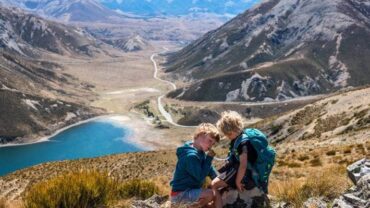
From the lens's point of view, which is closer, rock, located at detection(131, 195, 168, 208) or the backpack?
the backpack

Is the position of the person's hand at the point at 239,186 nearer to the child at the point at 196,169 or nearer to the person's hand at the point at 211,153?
the child at the point at 196,169

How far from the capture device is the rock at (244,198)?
42.7 ft

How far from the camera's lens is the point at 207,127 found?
1312cm

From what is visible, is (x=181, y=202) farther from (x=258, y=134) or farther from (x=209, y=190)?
(x=258, y=134)

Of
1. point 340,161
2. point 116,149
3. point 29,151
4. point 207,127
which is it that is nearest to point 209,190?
point 207,127

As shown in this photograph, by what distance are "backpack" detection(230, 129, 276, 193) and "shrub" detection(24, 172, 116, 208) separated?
14.0ft

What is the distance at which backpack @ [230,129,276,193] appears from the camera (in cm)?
1303

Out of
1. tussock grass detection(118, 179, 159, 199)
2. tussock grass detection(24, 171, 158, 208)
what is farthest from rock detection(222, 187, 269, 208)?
tussock grass detection(118, 179, 159, 199)

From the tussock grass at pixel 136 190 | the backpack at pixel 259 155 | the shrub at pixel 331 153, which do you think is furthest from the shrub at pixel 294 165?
the backpack at pixel 259 155

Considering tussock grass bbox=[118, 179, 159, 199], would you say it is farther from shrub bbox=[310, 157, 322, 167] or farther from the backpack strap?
shrub bbox=[310, 157, 322, 167]

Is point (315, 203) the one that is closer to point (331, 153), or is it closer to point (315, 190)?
point (315, 190)

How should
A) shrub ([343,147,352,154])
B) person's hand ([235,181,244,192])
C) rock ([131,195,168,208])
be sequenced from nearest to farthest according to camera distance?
1. person's hand ([235,181,244,192])
2. rock ([131,195,168,208])
3. shrub ([343,147,352,154])

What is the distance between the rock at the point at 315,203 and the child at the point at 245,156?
1.33 metres

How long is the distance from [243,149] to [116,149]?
6980 inches
